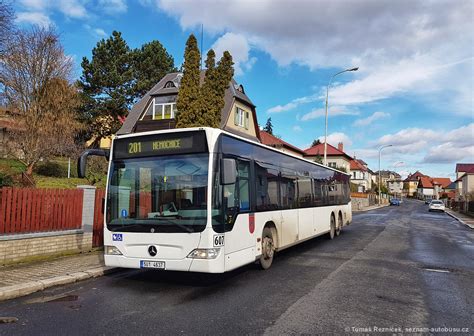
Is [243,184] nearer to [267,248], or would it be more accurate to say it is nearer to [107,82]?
[267,248]

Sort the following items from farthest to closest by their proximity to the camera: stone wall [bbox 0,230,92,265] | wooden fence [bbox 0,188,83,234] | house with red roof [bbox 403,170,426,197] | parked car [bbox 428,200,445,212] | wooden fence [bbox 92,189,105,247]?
1. house with red roof [bbox 403,170,426,197]
2. parked car [bbox 428,200,445,212]
3. wooden fence [bbox 92,189,105,247]
4. wooden fence [bbox 0,188,83,234]
5. stone wall [bbox 0,230,92,265]

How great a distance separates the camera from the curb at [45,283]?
6.50 meters

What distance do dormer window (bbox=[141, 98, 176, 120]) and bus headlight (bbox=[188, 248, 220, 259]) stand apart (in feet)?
92.9

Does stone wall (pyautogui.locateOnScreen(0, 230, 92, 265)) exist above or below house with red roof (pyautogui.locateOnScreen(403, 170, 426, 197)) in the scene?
below

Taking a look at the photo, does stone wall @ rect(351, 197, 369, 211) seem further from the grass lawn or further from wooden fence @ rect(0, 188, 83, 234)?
wooden fence @ rect(0, 188, 83, 234)

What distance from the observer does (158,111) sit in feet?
113

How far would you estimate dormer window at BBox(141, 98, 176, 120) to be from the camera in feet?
112

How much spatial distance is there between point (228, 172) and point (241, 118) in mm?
30547

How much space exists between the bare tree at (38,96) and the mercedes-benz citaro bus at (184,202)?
44.9 ft

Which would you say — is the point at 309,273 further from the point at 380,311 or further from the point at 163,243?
the point at 163,243

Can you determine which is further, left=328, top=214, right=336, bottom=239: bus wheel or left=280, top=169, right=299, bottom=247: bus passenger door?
left=328, top=214, right=336, bottom=239: bus wheel

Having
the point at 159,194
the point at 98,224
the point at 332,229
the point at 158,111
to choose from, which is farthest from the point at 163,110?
the point at 159,194

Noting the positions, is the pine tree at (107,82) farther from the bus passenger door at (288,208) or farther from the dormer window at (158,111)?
the bus passenger door at (288,208)

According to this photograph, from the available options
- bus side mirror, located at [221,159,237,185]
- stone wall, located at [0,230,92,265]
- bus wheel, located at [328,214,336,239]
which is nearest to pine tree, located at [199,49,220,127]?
bus wheel, located at [328,214,336,239]
